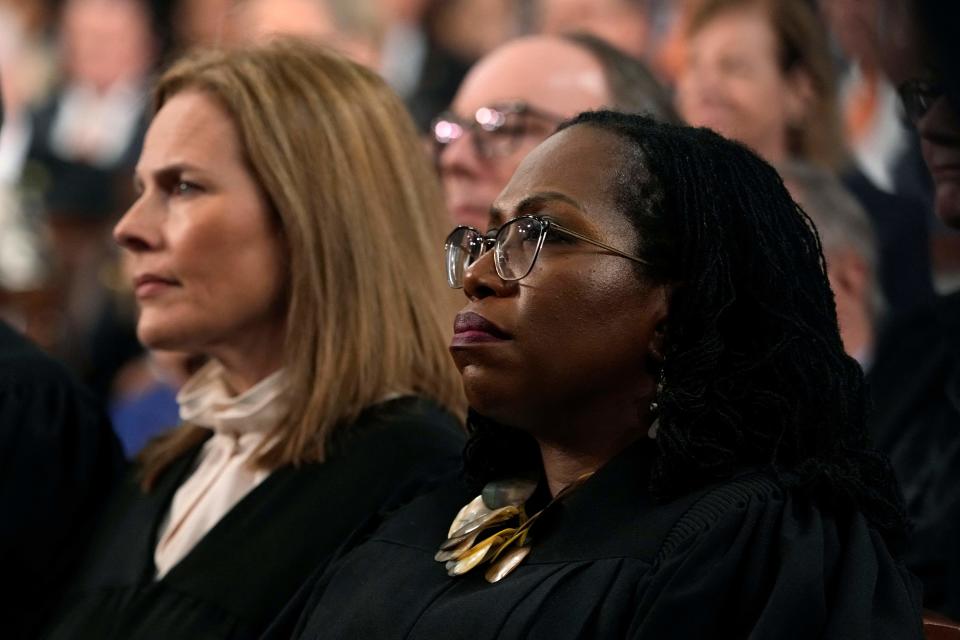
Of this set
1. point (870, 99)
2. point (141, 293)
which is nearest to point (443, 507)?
point (141, 293)

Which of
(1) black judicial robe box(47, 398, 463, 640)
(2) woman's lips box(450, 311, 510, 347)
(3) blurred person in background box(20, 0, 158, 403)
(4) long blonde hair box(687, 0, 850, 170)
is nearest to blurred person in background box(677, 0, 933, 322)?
(4) long blonde hair box(687, 0, 850, 170)

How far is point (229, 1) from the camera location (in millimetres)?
7379

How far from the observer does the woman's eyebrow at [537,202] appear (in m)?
1.88

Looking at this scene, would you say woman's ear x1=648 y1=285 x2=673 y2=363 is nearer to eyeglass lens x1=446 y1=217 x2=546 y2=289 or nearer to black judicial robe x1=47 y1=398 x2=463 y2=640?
eyeglass lens x1=446 y1=217 x2=546 y2=289

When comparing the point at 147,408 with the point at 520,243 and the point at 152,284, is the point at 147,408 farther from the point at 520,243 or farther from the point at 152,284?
the point at 520,243

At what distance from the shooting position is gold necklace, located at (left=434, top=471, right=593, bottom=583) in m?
1.90

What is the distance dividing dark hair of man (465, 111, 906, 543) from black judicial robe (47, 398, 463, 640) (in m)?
0.72

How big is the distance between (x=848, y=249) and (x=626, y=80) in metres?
0.68

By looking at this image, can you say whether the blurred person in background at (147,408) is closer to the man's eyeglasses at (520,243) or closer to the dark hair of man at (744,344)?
the man's eyeglasses at (520,243)

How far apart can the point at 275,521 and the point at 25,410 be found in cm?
71

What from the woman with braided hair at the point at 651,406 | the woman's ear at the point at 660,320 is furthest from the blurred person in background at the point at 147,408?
the woman's ear at the point at 660,320

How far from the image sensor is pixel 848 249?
356 centimetres

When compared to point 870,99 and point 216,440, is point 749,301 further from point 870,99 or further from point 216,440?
point 870,99

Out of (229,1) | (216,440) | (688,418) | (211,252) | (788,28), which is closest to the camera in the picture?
(688,418)
